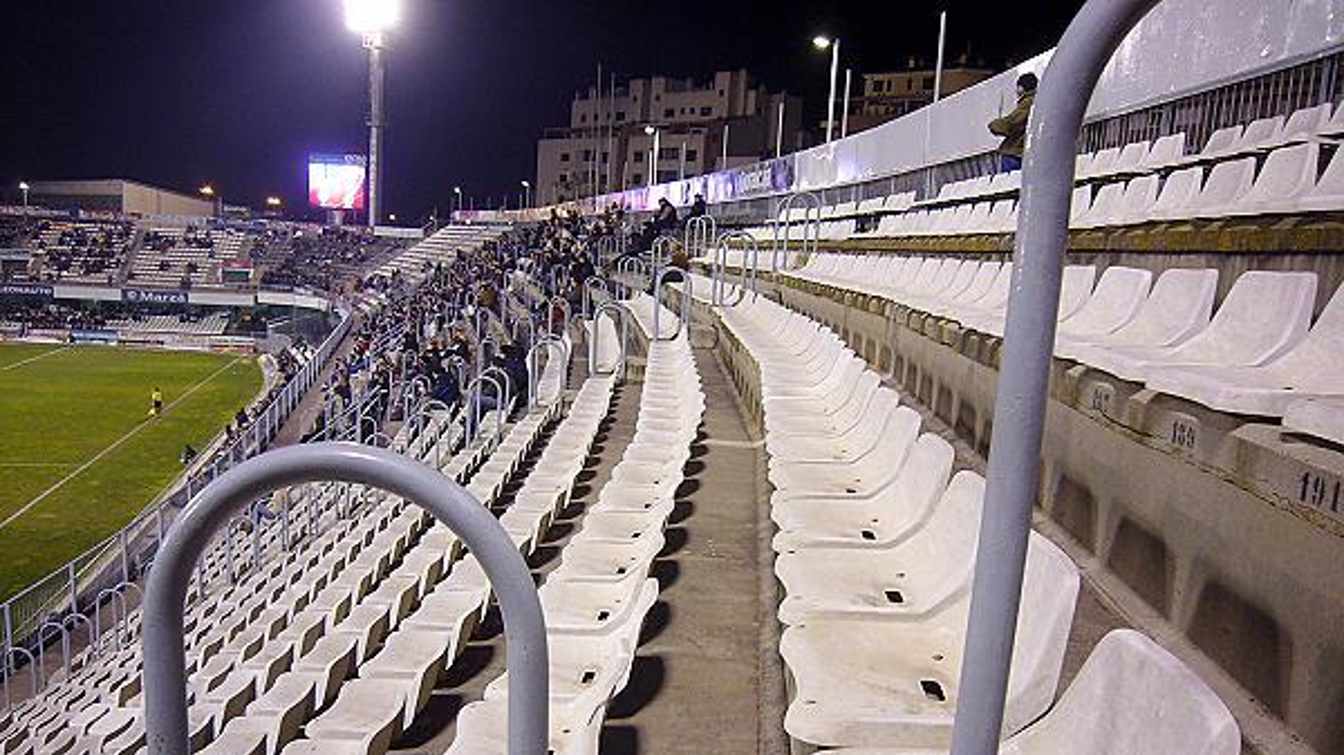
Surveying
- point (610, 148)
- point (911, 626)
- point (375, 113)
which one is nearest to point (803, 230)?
point (911, 626)

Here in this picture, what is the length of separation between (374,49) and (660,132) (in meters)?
13.3

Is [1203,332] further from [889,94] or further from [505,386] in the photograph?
[889,94]

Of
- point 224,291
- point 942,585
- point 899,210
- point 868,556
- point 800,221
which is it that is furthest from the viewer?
point 224,291

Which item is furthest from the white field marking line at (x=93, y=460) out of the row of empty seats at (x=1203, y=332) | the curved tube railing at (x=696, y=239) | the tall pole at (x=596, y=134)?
the tall pole at (x=596, y=134)

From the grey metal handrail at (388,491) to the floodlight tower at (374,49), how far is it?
143ft

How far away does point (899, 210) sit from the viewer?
799 cm

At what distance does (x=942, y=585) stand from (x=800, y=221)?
8.96 meters

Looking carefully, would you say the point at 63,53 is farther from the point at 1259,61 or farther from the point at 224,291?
the point at 1259,61

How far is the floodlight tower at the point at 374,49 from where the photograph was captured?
40.3 m

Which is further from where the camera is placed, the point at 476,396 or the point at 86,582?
the point at 86,582

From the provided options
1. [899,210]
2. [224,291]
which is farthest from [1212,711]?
[224,291]

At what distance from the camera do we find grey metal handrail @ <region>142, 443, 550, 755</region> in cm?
86

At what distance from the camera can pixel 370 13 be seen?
40.3m

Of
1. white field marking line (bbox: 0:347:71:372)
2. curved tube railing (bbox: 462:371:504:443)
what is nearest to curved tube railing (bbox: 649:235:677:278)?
curved tube railing (bbox: 462:371:504:443)
